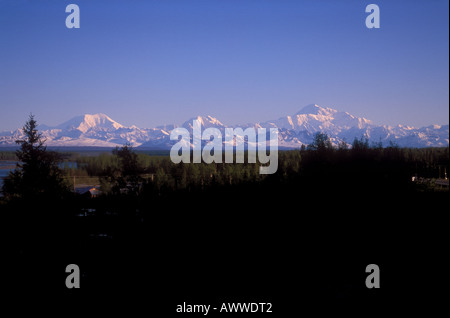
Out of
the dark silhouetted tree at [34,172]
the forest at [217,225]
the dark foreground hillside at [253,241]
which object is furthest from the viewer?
the dark silhouetted tree at [34,172]

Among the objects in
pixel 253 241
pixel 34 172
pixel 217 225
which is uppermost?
pixel 34 172

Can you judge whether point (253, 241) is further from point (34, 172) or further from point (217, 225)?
point (34, 172)

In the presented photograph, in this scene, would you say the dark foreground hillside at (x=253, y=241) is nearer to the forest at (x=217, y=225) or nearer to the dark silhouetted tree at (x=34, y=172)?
the forest at (x=217, y=225)

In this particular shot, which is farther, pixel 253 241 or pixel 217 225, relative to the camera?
pixel 217 225

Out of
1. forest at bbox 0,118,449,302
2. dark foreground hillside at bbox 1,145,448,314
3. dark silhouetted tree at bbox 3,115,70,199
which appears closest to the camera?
dark foreground hillside at bbox 1,145,448,314

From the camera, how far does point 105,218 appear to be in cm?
2252

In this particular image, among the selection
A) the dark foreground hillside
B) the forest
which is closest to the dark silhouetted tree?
the forest

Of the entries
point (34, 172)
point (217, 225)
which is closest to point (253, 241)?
point (217, 225)

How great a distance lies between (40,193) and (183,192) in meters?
11.9

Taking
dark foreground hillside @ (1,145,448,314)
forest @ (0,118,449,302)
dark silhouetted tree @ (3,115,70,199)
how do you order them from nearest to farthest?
dark foreground hillside @ (1,145,448,314), forest @ (0,118,449,302), dark silhouetted tree @ (3,115,70,199)

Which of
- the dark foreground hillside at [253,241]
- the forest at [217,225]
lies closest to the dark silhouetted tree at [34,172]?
the forest at [217,225]

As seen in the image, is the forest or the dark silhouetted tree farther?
the dark silhouetted tree

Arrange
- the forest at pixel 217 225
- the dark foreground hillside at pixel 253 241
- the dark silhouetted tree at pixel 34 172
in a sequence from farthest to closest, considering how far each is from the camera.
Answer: the dark silhouetted tree at pixel 34 172 → the forest at pixel 217 225 → the dark foreground hillside at pixel 253 241

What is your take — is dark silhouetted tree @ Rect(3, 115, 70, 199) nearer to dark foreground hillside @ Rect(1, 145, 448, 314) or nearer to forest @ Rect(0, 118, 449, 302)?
forest @ Rect(0, 118, 449, 302)
